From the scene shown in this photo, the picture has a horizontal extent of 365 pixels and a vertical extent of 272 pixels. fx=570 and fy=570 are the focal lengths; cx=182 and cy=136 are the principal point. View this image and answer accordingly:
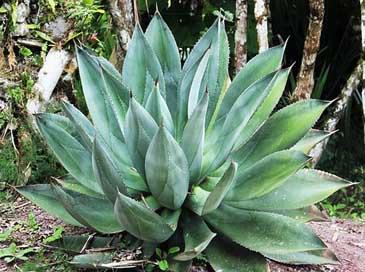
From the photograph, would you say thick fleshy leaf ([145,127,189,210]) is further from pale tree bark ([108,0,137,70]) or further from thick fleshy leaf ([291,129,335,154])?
pale tree bark ([108,0,137,70])

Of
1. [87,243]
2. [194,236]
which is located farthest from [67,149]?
[194,236]

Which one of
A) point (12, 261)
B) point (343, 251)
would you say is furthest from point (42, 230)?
point (343, 251)

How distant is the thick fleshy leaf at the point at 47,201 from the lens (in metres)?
2.24

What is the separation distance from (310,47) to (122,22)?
143cm

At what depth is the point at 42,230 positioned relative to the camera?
260 cm

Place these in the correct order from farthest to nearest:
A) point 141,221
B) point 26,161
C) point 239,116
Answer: point 26,161 → point 239,116 → point 141,221

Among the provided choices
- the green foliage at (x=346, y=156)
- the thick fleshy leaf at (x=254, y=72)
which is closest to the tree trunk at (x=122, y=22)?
the thick fleshy leaf at (x=254, y=72)

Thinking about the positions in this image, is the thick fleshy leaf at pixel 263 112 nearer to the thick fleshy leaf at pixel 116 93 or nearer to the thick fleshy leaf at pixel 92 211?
the thick fleshy leaf at pixel 116 93

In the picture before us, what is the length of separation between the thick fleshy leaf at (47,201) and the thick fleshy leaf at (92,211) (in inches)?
6.1

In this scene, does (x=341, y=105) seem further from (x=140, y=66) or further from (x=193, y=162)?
(x=193, y=162)

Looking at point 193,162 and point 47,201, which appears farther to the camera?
point 47,201

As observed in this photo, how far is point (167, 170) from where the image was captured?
1.97 m

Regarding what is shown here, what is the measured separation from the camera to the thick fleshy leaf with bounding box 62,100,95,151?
6.92 feet

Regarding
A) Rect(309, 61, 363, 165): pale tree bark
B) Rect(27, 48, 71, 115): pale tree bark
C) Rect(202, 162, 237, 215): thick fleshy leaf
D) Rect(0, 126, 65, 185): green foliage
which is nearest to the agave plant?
Rect(202, 162, 237, 215): thick fleshy leaf
